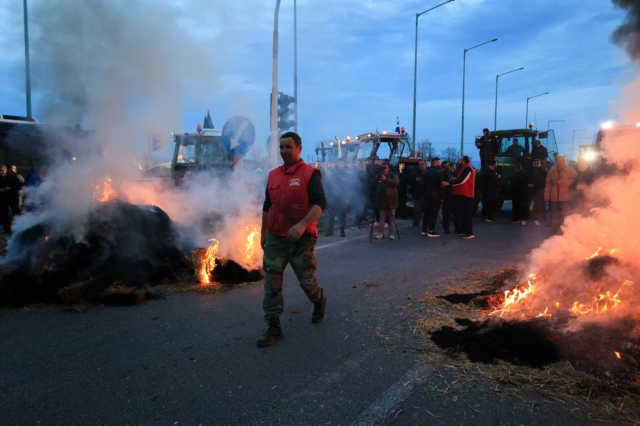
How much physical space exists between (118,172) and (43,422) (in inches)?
197

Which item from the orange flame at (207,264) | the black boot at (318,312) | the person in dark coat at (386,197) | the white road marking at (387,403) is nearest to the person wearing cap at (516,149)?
the person in dark coat at (386,197)

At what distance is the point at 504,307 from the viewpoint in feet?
→ 14.8

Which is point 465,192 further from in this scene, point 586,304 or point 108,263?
point 108,263

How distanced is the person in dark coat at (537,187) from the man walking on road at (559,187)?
3.57 m

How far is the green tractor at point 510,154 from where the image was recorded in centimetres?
1544

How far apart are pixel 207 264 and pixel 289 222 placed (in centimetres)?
243

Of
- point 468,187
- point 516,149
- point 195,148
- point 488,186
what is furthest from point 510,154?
point 195,148

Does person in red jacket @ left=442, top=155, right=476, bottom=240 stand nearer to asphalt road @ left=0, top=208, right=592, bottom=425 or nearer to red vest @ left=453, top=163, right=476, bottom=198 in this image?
red vest @ left=453, top=163, right=476, bottom=198

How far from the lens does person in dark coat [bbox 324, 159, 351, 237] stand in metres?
10.9

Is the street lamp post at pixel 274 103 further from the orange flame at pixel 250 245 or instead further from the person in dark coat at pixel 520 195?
the person in dark coat at pixel 520 195

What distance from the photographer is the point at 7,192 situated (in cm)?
1009

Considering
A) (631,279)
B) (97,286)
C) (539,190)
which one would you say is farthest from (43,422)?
(539,190)

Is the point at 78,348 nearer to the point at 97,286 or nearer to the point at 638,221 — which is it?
the point at 97,286

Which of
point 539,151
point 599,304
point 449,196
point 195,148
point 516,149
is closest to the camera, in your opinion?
point 599,304
